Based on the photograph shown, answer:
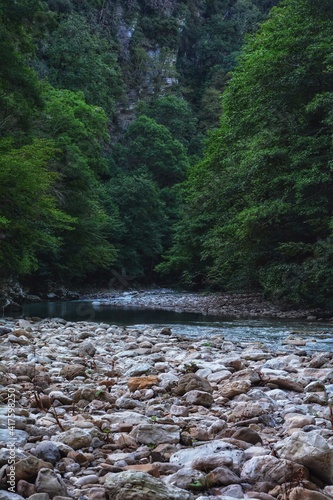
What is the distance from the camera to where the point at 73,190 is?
929 inches

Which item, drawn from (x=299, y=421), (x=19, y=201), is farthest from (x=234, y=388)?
(x=19, y=201)

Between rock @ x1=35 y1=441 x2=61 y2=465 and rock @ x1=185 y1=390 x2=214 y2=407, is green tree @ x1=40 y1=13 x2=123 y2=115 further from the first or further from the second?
rock @ x1=35 y1=441 x2=61 y2=465

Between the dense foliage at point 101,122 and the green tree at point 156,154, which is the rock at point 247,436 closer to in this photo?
the dense foliage at point 101,122

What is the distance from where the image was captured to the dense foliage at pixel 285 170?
37.8 feet

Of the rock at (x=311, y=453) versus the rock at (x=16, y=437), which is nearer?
the rock at (x=311, y=453)

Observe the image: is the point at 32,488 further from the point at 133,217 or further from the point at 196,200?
the point at 133,217

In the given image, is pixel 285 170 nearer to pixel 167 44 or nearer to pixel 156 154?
pixel 156 154

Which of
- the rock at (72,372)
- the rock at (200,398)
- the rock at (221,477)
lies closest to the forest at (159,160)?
the rock at (72,372)

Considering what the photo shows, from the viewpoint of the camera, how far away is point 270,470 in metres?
2.03

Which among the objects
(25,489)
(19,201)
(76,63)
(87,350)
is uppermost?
(76,63)

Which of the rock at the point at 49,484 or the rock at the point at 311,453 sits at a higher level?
the rock at the point at 311,453

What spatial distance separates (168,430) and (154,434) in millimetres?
96

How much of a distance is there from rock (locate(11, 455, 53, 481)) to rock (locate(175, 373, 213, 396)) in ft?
5.64

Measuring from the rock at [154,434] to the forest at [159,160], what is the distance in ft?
28.4
